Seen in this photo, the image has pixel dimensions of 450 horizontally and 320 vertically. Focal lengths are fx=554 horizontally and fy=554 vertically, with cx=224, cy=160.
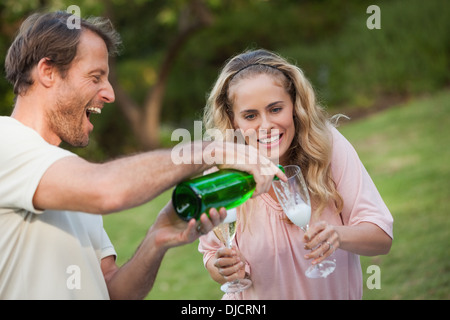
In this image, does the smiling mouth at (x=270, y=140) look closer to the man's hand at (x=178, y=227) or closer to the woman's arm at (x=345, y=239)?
the woman's arm at (x=345, y=239)

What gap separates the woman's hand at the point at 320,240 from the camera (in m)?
2.35

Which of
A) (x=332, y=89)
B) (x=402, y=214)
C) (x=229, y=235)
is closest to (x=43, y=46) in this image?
(x=229, y=235)

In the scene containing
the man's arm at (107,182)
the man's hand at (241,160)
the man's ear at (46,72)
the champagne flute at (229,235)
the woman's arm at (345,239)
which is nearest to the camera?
the man's arm at (107,182)

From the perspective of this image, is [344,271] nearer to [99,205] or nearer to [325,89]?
[99,205]

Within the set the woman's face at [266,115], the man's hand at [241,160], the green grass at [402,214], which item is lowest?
the green grass at [402,214]

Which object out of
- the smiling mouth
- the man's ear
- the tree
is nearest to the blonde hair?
the smiling mouth

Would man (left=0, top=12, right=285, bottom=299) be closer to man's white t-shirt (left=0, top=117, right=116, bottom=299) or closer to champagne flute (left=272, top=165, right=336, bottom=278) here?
man's white t-shirt (left=0, top=117, right=116, bottom=299)

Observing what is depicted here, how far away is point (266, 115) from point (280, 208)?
507 mm

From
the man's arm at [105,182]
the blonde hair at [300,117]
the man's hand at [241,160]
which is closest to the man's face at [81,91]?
the man's arm at [105,182]

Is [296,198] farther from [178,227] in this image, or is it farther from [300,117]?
[300,117]

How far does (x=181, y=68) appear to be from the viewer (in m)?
16.4

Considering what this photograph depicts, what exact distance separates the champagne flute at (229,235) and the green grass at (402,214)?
2.80m

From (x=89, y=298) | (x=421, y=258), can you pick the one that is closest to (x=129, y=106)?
(x=421, y=258)
